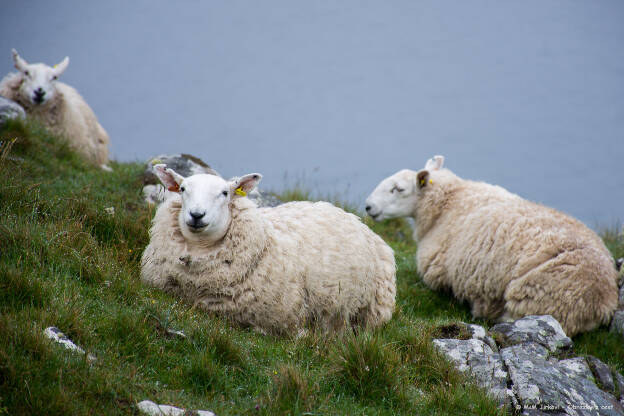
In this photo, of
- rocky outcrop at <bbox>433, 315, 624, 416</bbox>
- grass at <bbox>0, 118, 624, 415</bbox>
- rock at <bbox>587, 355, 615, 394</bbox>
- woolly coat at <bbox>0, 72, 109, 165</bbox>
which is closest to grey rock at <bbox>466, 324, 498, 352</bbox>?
rocky outcrop at <bbox>433, 315, 624, 416</bbox>

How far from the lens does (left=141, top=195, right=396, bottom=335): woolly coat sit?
14.0 feet

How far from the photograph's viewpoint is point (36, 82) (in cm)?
827

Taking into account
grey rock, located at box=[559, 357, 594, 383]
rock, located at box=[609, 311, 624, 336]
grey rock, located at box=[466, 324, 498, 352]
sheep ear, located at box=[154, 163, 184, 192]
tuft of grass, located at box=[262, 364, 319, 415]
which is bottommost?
tuft of grass, located at box=[262, 364, 319, 415]

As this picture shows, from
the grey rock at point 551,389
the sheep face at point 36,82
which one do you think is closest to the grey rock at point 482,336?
the grey rock at point 551,389

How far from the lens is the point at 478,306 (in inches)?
242

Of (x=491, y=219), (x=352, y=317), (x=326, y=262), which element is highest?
(x=491, y=219)

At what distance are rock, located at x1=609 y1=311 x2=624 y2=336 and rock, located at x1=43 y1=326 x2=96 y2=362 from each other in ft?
15.2

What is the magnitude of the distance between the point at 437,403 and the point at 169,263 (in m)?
2.09

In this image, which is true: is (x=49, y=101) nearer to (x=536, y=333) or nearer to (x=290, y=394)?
(x=290, y=394)

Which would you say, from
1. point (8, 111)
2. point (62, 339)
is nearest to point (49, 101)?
point (8, 111)

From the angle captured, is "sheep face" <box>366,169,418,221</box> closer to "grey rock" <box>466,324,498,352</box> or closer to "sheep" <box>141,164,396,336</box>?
"sheep" <box>141,164,396,336</box>

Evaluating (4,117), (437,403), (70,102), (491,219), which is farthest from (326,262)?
(70,102)

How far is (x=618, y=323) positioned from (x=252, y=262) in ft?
11.6

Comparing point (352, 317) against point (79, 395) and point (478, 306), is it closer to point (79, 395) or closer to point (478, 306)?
point (478, 306)
